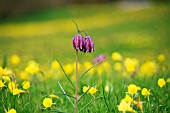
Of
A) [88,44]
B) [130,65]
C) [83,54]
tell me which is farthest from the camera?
[83,54]

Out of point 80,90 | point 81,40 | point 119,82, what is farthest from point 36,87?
point 81,40

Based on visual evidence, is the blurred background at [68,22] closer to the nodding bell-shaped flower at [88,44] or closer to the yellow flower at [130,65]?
the yellow flower at [130,65]

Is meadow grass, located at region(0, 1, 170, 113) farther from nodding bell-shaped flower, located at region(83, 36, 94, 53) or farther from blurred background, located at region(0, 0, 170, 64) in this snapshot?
nodding bell-shaped flower, located at region(83, 36, 94, 53)

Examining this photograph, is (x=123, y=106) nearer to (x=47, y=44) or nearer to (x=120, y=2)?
(x=47, y=44)

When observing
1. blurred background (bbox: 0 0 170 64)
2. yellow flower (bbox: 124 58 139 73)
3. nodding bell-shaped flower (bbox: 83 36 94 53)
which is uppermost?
blurred background (bbox: 0 0 170 64)

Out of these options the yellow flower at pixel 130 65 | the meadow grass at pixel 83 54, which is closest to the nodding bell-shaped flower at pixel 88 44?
the meadow grass at pixel 83 54

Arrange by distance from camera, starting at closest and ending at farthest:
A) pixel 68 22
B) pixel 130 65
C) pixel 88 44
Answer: pixel 88 44, pixel 130 65, pixel 68 22

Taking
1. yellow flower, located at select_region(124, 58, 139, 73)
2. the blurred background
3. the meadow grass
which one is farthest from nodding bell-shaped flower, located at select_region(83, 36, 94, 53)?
the blurred background

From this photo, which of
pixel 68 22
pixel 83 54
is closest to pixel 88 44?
pixel 83 54

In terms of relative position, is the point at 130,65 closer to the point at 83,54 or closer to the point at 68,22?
the point at 83,54

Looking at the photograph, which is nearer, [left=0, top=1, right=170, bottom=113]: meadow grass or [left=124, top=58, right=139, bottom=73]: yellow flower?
[left=0, top=1, right=170, bottom=113]: meadow grass

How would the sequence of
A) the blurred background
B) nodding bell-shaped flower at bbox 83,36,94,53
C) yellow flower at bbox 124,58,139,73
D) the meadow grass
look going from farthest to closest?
the blurred background
yellow flower at bbox 124,58,139,73
the meadow grass
nodding bell-shaped flower at bbox 83,36,94,53
